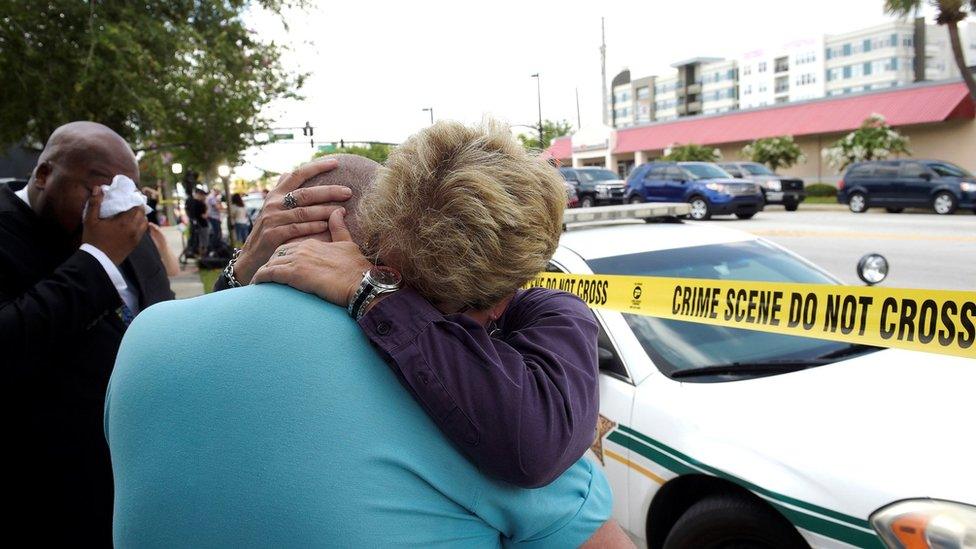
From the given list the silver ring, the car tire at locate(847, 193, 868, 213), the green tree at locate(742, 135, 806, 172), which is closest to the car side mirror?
the silver ring

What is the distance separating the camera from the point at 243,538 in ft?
3.13

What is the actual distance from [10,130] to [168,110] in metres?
2.02

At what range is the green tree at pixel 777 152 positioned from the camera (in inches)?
1303

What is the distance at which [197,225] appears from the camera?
633 inches

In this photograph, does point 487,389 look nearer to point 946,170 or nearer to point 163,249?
point 163,249

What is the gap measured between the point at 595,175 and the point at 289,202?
26.0 metres

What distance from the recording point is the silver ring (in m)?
1.28

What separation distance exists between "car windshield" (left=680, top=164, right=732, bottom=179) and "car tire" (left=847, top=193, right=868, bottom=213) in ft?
14.5

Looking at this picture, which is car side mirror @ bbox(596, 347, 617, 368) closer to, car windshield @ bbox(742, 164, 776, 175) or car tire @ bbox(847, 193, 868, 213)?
car tire @ bbox(847, 193, 868, 213)

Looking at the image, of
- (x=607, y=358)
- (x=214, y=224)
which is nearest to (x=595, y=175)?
(x=214, y=224)

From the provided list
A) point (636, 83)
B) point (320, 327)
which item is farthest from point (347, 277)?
point (636, 83)

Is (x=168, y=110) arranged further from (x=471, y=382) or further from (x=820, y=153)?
(x=820, y=153)

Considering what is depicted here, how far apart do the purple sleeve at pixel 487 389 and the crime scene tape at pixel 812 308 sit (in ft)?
3.37

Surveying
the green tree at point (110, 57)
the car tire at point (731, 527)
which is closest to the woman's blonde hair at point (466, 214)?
the car tire at point (731, 527)
